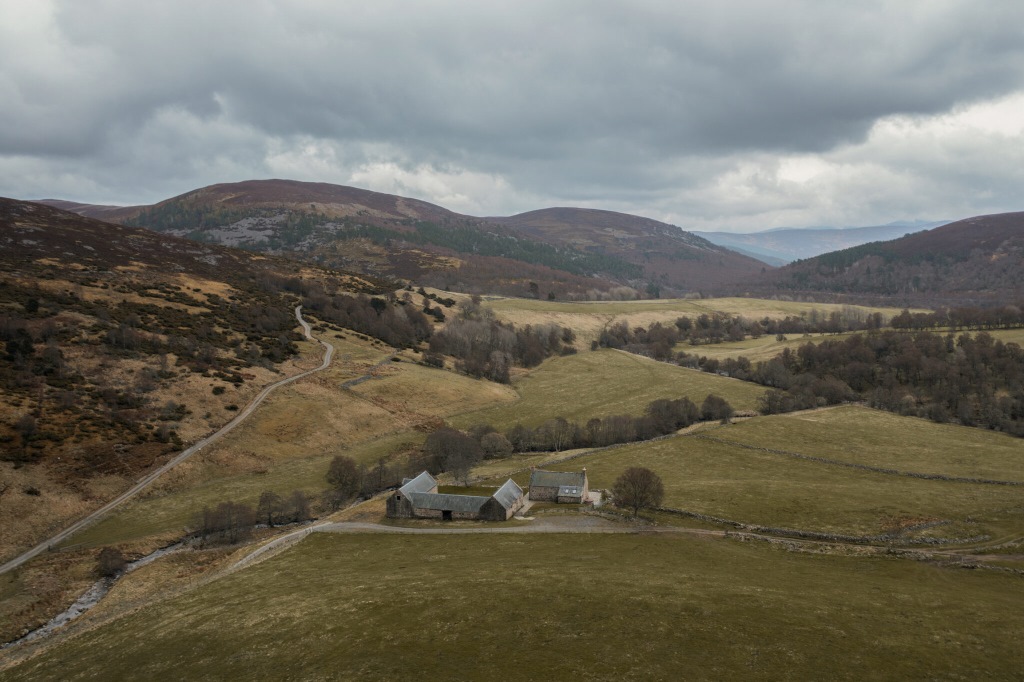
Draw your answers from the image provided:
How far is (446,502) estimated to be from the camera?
65.6 metres

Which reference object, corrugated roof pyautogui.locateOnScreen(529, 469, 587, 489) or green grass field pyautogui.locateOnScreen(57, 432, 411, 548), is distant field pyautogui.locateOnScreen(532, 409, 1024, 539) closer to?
corrugated roof pyautogui.locateOnScreen(529, 469, 587, 489)

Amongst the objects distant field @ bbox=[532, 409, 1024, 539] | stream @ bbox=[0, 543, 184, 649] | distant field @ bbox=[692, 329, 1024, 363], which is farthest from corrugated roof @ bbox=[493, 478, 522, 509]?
distant field @ bbox=[692, 329, 1024, 363]

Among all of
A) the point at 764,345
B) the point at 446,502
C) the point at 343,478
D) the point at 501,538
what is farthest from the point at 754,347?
the point at 501,538

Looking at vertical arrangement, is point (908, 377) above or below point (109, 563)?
above

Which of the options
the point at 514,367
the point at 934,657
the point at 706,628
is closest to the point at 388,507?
the point at 706,628

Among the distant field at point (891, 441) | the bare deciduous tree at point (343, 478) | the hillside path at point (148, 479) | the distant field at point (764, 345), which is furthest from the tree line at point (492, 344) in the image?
the distant field at point (891, 441)

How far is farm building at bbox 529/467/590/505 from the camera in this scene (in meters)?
68.4

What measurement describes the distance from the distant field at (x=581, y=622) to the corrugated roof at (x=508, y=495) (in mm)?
13214

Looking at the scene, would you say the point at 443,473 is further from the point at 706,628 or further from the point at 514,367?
the point at 514,367

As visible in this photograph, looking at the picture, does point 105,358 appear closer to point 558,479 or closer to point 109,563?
point 109,563

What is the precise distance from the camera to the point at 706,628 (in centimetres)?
3241

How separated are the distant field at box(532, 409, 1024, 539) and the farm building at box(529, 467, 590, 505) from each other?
752 centimetres

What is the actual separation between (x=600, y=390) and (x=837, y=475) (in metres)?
61.9

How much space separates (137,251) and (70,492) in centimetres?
12171
